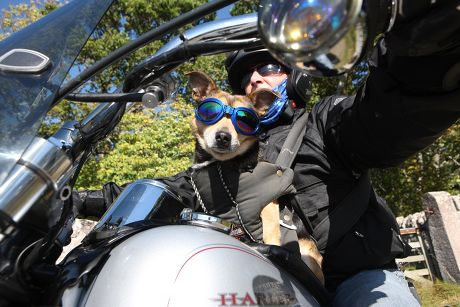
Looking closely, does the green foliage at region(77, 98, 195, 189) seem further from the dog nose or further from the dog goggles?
the dog goggles

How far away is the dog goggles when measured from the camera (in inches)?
76.2

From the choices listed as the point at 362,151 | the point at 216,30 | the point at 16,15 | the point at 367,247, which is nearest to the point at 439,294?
the point at 367,247

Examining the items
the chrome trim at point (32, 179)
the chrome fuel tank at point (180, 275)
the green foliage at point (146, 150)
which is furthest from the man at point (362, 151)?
the green foliage at point (146, 150)

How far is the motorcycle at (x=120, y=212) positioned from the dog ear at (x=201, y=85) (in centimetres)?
176

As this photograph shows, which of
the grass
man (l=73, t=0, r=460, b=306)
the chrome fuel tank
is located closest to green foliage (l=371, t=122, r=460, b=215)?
the grass

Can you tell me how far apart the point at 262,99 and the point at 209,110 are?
1.88ft

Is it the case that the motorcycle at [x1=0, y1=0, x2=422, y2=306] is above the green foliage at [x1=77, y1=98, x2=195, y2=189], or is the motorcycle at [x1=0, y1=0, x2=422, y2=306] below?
below

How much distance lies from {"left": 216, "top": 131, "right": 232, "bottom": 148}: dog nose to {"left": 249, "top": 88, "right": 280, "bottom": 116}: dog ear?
27 cm

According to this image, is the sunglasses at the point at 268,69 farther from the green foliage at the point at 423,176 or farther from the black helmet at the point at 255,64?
the green foliage at the point at 423,176

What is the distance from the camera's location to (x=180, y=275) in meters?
0.90

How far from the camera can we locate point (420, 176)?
11.4 meters

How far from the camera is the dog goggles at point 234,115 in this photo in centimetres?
194

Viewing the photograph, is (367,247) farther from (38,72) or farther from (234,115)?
(38,72)

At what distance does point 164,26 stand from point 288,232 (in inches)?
54.1
